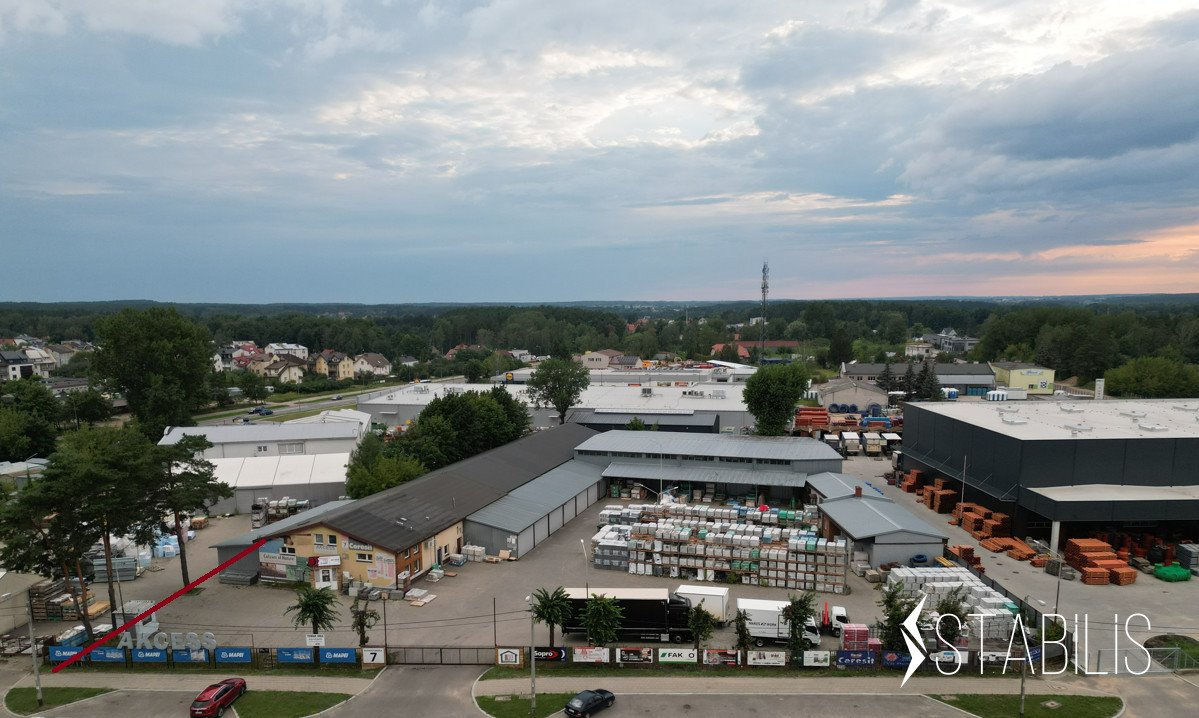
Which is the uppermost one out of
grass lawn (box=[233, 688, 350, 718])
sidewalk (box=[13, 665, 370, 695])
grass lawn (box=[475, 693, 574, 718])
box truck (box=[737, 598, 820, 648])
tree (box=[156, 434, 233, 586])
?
tree (box=[156, 434, 233, 586])

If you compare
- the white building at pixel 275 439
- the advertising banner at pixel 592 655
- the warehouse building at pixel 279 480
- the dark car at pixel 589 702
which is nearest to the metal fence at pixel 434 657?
the advertising banner at pixel 592 655

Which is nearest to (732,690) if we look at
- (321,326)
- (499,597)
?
(499,597)

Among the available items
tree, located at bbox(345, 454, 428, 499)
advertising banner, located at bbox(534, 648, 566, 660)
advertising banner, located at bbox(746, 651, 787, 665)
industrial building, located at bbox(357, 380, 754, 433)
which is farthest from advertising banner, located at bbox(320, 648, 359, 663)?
industrial building, located at bbox(357, 380, 754, 433)

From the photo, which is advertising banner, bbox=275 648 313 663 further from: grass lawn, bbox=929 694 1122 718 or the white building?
the white building

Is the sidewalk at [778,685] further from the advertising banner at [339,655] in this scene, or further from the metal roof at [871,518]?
the metal roof at [871,518]

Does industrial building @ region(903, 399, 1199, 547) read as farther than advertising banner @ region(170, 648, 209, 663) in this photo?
Yes

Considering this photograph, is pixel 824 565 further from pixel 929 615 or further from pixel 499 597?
pixel 499 597

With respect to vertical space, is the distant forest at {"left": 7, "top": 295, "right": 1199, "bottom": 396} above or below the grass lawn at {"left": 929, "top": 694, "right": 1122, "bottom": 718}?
above
